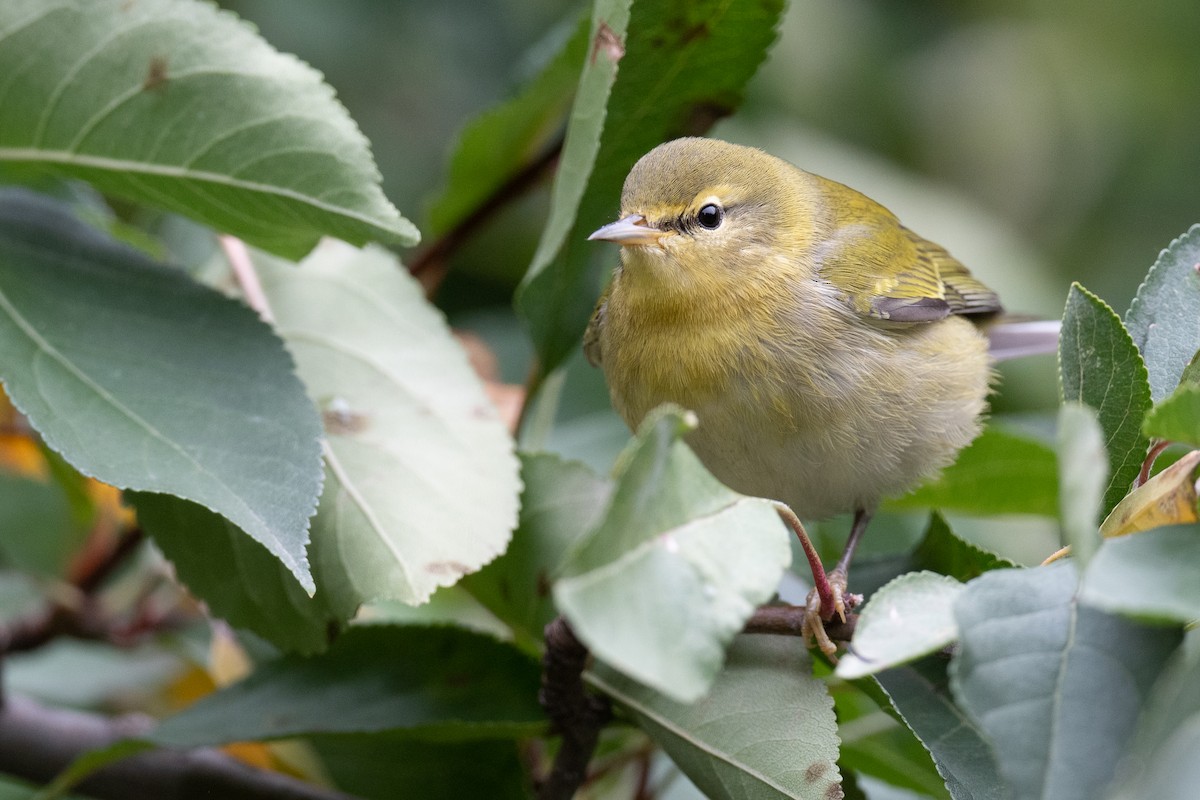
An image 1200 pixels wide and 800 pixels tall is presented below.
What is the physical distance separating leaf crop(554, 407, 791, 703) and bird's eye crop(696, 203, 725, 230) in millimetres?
1429

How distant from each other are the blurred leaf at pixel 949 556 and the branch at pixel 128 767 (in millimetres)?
1165

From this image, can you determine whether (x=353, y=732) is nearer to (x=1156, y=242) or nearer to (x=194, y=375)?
(x=194, y=375)

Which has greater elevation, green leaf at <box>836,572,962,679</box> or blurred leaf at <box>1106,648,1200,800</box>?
blurred leaf at <box>1106,648,1200,800</box>

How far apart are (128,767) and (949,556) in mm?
1624

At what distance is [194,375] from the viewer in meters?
1.99

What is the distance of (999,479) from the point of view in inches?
106

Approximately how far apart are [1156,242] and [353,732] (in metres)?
4.76

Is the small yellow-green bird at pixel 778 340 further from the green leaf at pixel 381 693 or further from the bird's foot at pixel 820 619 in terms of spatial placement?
the green leaf at pixel 381 693

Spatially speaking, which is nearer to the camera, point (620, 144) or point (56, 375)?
point (56, 375)

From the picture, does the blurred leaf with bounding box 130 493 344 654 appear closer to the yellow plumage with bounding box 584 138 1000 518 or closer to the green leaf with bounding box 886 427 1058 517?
the yellow plumage with bounding box 584 138 1000 518

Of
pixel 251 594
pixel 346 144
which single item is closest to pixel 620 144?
pixel 346 144

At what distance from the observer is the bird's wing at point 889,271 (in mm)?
2738

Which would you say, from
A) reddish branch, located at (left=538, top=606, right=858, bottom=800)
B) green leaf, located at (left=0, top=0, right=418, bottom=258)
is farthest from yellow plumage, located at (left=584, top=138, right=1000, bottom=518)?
green leaf, located at (left=0, top=0, right=418, bottom=258)

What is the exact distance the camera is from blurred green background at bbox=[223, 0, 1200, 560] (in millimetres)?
4605
